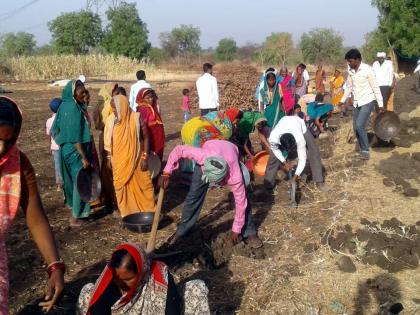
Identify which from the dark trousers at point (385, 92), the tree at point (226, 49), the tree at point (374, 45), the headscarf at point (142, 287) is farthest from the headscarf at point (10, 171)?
the tree at point (226, 49)

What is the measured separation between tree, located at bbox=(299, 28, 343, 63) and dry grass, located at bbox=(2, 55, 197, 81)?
21.2 metres

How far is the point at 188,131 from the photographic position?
586 centimetres

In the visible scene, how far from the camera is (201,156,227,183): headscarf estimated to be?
4.32 metres

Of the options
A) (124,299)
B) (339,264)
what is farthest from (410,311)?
(124,299)

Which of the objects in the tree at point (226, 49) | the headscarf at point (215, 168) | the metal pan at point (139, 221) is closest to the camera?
the headscarf at point (215, 168)

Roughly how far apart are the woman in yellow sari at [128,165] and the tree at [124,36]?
47.7 m

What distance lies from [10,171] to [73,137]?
3317 mm

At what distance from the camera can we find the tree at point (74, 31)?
159 ft

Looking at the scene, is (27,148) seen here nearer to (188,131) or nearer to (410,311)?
(188,131)

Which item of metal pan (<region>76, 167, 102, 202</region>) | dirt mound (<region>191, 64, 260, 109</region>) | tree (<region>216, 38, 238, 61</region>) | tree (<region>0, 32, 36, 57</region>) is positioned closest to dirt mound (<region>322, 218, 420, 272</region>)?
metal pan (<region>76, 167, 102, 202</region>)

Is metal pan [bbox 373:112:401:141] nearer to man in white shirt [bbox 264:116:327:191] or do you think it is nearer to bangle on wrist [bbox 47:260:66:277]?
man in white shirt [bbox 264:116:327:191]

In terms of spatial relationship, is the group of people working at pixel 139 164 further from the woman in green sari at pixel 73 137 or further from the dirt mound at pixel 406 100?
the dirt mound at pixel 406 100

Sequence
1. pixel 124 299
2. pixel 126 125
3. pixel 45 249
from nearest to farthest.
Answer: pixel 45 249, pixel 124 299, pixel 126 125

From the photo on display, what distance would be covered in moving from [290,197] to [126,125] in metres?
2.36
